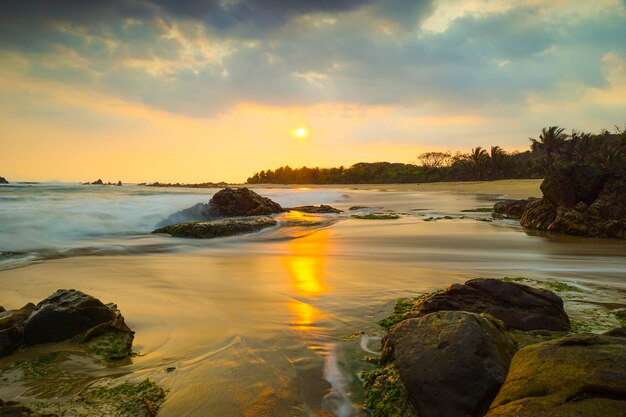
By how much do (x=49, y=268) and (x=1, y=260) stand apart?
158 cm

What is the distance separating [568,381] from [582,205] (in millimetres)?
12068

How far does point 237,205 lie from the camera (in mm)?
16656

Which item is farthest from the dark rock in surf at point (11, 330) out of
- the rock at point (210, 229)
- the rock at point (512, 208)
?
the rock at point (512, 208)

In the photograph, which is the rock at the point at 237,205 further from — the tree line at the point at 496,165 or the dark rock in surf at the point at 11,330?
the tree line at the point at 496,165

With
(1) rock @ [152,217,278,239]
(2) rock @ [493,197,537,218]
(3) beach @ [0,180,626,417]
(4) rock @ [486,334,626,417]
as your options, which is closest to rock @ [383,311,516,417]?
(4) rock @ [486,334,626,417]

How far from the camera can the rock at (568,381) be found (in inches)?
69.2

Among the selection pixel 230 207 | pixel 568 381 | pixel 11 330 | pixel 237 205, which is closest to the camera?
pixel 568 381

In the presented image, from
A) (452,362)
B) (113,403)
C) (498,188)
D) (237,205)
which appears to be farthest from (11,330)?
(498,188)

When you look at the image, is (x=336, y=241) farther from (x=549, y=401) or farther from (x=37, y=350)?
(x=549, y=401)

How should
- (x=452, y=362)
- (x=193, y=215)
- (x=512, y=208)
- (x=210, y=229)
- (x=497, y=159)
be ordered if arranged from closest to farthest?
(x=452, y=362)
(x=210, y=229)
(x=193, y=215)
(x=512, y=208)
(x=497, y=159)

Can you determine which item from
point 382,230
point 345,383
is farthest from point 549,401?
point 382,230

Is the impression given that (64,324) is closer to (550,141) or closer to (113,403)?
(113,403)

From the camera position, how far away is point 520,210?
16.8 metres

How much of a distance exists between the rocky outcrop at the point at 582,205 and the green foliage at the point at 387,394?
10.6 m
